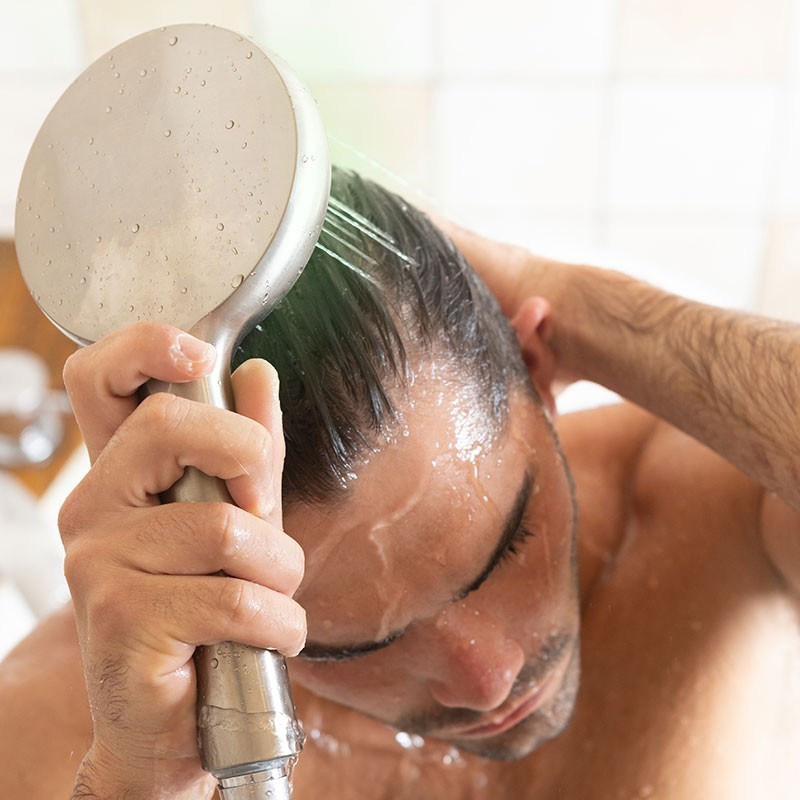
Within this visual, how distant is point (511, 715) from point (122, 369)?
0.34 m

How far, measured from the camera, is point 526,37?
4.19ft

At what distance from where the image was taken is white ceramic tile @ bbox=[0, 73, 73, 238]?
0.66m

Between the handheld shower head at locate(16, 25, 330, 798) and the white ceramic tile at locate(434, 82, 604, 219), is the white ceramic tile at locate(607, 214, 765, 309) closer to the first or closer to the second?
the white ceramic tile at locate(434, 82, 604, 219)

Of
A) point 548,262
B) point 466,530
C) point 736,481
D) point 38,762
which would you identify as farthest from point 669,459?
point 38,762

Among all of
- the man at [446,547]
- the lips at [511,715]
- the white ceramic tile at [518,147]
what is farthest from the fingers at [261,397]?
the white ceramic tile at [518,147]

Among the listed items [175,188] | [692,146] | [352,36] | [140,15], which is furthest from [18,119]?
[692,146]

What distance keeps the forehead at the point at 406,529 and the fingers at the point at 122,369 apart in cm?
11

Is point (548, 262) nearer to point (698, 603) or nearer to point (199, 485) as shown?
point (698, 603)

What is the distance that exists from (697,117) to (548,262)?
747mm

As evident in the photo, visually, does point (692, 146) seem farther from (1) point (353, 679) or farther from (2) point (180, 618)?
(2) point (180, 618)

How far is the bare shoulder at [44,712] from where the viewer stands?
0.46 m

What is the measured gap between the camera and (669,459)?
77 centimetres

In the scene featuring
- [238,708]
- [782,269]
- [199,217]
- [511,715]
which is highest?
[199,217]

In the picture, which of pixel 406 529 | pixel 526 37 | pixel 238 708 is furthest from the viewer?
pixel 526 37
